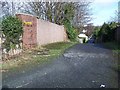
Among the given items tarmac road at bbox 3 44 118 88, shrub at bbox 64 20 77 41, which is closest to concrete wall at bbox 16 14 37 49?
tarmac road at bbox 3 44 118 88

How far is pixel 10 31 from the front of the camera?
1398cm

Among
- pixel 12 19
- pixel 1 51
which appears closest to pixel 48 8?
pixel 12 19

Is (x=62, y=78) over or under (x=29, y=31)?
under

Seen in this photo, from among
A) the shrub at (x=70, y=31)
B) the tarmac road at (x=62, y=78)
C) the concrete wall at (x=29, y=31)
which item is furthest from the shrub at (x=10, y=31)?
the shrub at (x=70, y=31)

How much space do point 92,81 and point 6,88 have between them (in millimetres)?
2533

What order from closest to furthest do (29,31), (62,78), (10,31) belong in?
(62,78)
(10,31)
(29,31)

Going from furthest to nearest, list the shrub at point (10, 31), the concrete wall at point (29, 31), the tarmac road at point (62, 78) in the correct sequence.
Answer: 1. the concrete wall at point (29, 31)
2. the shrub at point (10, 31)
3. the tarmac road at point (62, 78)

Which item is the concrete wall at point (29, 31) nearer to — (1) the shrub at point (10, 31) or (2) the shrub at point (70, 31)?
(1) the shrub at point (10, 31)

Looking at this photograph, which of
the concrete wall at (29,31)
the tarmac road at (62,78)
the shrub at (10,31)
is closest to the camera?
the tarmac road at (62,78)

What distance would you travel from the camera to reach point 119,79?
7820 mm

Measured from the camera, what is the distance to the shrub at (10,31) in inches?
534

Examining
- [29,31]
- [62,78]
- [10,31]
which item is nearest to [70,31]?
[29,31]

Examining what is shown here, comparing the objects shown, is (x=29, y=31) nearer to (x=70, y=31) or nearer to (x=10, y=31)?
(x=10, y=31)

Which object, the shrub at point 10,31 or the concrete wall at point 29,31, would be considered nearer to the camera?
the shrub at point 10,31
